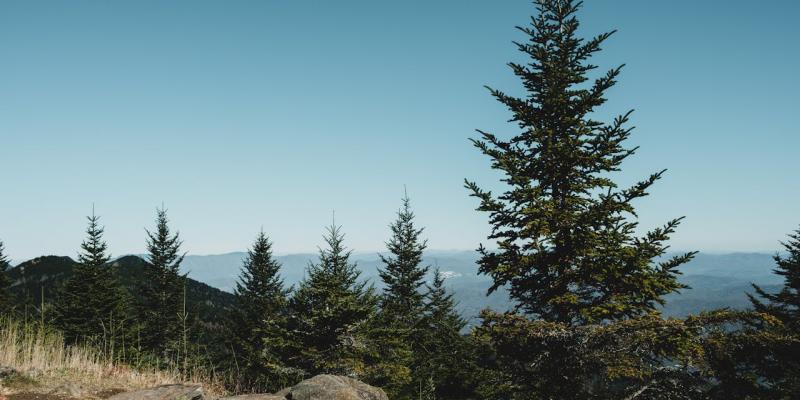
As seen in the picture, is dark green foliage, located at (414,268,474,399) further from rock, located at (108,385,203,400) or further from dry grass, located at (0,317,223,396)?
rock, located at (108,385,203,400)

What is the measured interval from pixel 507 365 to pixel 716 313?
3974 mm

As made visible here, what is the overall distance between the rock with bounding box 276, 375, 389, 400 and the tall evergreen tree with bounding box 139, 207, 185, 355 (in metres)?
27.6

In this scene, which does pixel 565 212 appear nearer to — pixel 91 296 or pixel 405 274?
pixel 405 274

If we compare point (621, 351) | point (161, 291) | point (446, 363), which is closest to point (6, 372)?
point (621, 351)

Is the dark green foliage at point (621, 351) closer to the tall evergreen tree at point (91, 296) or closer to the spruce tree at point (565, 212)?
the spruce tree at point (565, 212)

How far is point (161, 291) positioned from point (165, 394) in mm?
31264

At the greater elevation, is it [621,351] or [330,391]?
[621,351]

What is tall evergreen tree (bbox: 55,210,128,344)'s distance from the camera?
81.3ft

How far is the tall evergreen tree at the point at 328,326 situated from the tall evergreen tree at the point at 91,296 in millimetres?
15583

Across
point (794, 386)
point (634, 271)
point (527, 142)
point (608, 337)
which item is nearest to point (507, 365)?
point (608, 337)

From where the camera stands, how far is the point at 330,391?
23.9 ft

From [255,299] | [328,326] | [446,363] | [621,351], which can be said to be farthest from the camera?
[255,299]

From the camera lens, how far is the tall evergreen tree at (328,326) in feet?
49.0

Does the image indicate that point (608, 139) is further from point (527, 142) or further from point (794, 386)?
point (794, 386)
